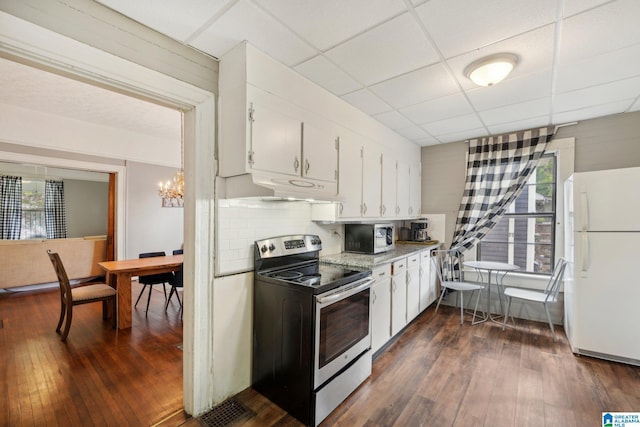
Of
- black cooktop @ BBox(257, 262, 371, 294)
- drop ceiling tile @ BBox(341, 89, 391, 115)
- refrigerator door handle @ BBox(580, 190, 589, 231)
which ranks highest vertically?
drop ceiling tile @ BBox(341, 89, 391, 115)

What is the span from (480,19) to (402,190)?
2.38 meters

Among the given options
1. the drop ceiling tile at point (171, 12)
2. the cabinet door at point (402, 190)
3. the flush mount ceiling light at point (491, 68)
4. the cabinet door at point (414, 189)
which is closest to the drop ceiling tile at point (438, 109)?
the flush mount ceiling light at point (491, 68)

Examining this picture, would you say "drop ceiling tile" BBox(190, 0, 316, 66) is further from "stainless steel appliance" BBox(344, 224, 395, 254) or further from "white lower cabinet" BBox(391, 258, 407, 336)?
"white lower cabinet" BBox(391, 258, 407, 336)

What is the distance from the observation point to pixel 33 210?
5.68 metres

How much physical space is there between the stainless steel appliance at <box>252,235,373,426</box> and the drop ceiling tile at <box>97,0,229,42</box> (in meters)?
1.50

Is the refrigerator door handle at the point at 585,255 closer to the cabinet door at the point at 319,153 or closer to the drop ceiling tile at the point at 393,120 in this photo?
the drop ceiling tile at the point at 393,120

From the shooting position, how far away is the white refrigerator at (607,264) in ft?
8.05

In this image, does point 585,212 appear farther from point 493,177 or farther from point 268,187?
point 268,187

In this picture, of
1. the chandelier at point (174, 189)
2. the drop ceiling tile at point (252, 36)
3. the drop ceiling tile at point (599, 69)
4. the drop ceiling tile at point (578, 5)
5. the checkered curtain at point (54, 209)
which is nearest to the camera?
the drop ceiling tile at point (578, 5)

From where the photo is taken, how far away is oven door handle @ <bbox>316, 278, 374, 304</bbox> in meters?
1.82

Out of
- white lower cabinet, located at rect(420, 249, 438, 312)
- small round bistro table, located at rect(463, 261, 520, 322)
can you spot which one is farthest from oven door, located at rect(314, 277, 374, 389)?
small round bistro table, located at rect(463, 261, 520, 322)

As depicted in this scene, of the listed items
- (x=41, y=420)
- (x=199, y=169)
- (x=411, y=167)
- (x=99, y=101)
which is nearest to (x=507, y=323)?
(x=411, y=167)

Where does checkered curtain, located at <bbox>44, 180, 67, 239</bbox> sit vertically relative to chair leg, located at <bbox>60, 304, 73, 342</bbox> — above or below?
above

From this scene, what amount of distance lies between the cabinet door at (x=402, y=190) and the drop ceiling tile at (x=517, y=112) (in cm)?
108
